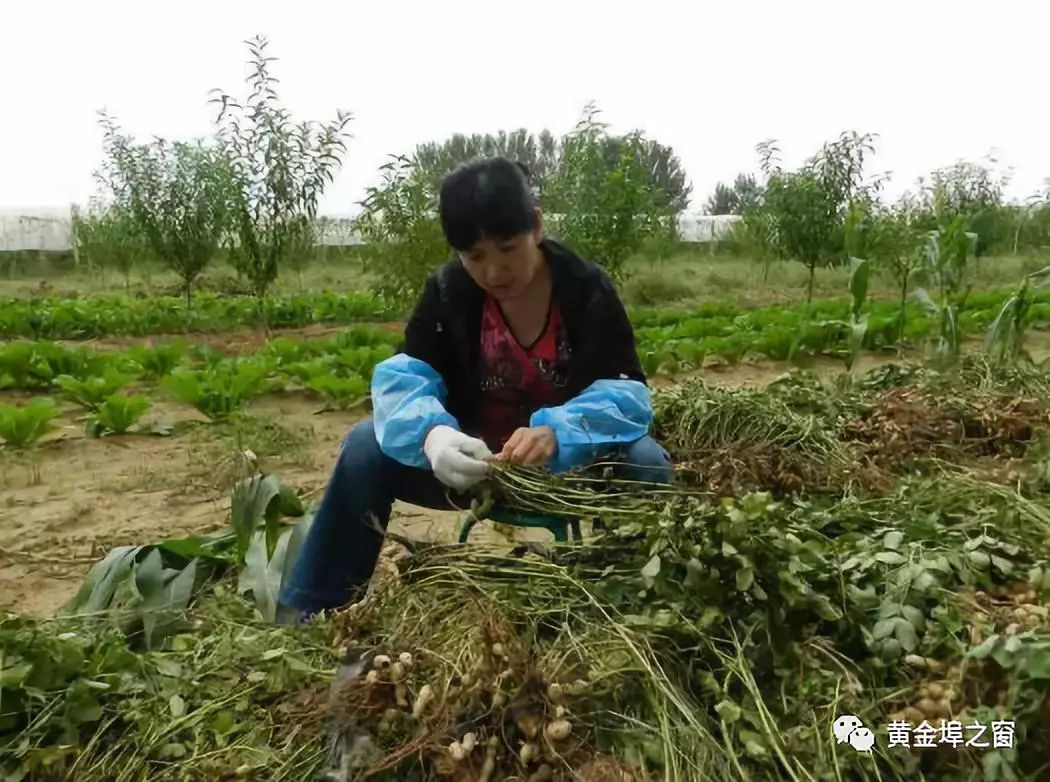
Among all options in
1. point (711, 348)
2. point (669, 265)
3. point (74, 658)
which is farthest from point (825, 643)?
point (669, 265)

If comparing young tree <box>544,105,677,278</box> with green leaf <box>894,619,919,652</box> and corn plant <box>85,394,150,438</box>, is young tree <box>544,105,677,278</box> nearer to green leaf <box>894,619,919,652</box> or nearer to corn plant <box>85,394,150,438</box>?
corn plant <box>85,394,150,438</box>

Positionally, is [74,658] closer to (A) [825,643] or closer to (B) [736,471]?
(A) [825,643]

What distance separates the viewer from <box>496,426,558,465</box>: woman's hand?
178 centimetres

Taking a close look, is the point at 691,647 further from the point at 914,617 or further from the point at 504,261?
the point at 504,261

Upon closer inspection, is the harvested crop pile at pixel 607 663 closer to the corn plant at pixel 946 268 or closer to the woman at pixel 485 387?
the woman at pixel 485 387

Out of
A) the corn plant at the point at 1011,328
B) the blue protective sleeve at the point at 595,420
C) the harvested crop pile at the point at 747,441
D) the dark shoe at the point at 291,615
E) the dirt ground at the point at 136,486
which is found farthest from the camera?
the corn plant at the point at 1011,328

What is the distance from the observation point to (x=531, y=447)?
5.93 ft

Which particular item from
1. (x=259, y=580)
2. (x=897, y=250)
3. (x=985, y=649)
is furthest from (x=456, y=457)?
(x=897, y=250)

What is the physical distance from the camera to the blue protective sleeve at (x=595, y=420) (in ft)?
6.14

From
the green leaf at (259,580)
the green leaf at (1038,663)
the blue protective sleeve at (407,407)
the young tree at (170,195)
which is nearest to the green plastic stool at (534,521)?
the blue protective sleeve at (407,407)

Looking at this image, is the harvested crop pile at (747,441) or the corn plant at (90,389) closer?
the harvested crop pile at (747,441)

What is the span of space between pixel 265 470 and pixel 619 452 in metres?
2.33

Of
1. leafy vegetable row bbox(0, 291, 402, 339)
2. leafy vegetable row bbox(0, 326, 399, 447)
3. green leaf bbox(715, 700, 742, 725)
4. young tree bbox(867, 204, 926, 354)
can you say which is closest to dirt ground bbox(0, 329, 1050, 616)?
leafy vegetable row bbox(0, 326, 399, 447)

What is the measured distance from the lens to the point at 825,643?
1464 mm
